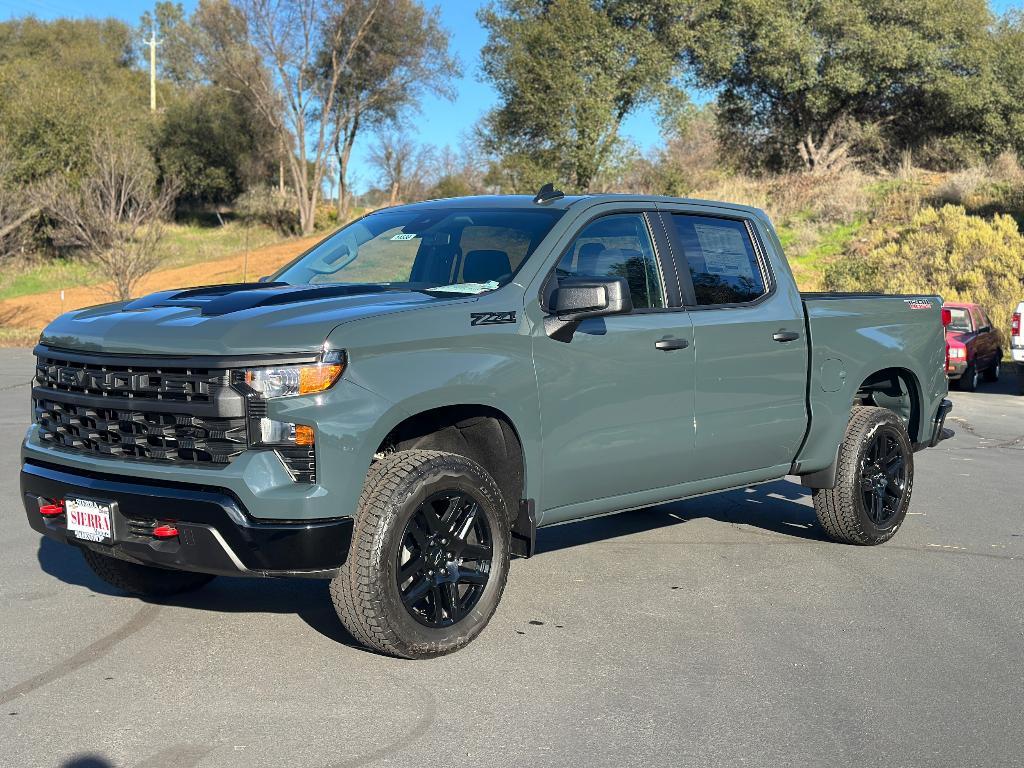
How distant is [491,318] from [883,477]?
344cm

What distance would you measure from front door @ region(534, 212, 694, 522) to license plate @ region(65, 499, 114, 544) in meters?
1.92

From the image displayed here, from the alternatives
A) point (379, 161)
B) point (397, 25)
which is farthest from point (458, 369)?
point (379, 161)

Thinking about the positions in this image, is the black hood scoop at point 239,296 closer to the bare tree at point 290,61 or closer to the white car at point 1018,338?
the white car at point 1018,338

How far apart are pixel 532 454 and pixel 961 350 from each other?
16.0 metres

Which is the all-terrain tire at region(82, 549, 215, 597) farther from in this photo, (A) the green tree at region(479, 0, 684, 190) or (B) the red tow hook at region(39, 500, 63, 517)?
(A) the green tree at region(479, 0, 684, 190)

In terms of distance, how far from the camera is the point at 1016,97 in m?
38.0

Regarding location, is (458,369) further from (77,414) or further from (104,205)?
(104,205)

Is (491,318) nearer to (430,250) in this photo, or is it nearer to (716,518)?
(430,250)

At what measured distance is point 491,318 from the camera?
5.20 metres

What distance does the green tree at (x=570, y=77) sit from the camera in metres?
36.8

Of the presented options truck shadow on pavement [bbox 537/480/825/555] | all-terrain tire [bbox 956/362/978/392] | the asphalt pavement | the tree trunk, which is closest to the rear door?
the asphalt pavement

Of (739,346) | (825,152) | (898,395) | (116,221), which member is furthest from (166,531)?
(825,152)

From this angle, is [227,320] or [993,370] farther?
[993,370]

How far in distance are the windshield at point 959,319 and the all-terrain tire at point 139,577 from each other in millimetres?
16847
